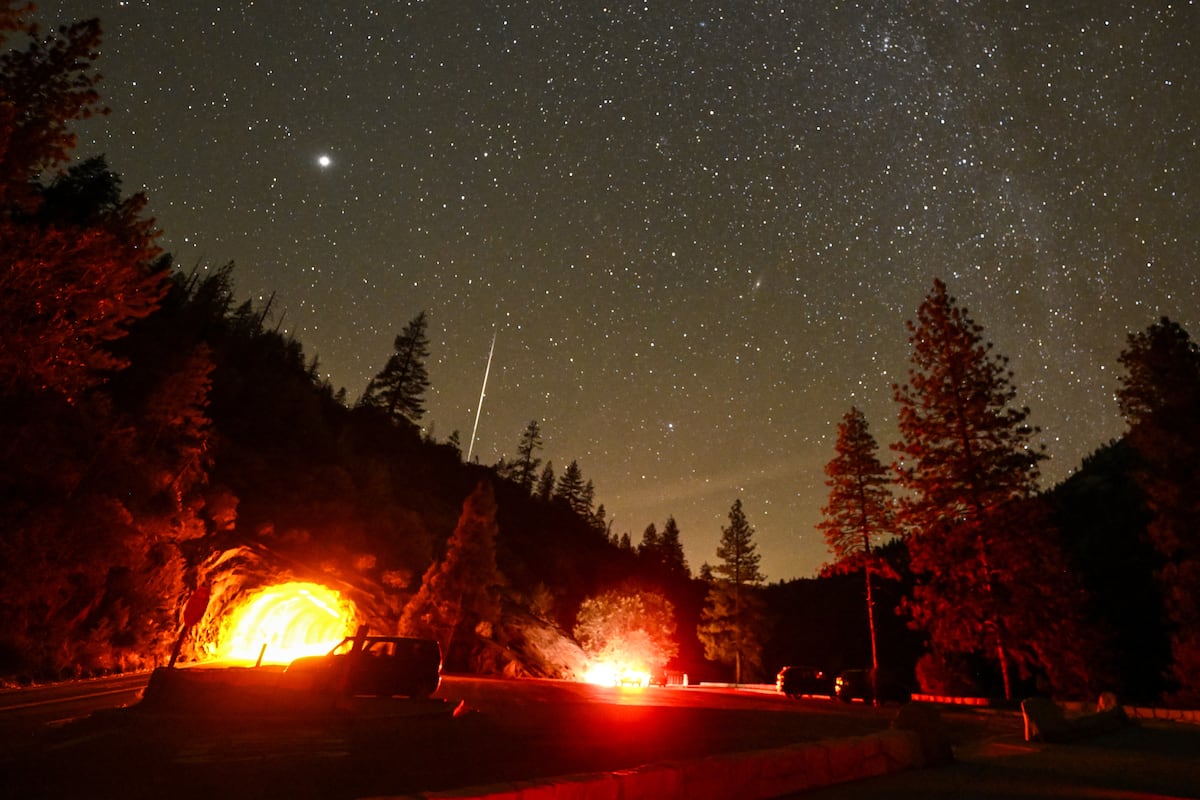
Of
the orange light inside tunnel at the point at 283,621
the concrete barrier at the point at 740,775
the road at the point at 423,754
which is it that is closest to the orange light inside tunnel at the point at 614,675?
the orange light inside tunnel at the point at 283,621

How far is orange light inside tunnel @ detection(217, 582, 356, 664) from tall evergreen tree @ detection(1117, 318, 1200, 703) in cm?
3856

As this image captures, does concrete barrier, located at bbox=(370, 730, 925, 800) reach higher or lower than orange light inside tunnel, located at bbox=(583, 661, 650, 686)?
lower

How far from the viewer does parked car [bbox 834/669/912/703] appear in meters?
29.6

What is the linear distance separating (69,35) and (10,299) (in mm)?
5498

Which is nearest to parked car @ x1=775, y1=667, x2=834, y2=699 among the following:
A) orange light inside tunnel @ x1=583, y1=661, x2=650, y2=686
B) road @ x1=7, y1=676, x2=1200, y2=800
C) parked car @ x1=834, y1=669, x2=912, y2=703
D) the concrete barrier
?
parked car @ x1=834, y1=669, x2=912, y2=703

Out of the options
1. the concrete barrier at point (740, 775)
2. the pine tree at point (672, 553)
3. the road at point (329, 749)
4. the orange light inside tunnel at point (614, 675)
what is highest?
the pine tree at point (672, 553)

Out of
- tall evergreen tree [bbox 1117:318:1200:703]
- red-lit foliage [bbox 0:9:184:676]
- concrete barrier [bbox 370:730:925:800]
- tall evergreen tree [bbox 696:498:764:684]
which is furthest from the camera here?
tall evergreen tree [bbox 696:498:764:684]

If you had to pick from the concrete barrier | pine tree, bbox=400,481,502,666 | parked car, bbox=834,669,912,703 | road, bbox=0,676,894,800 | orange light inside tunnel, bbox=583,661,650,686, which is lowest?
road, bbox=0,676,894,800

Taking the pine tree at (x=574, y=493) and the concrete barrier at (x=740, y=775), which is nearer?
the concrete barrier at (x=740, y=775)

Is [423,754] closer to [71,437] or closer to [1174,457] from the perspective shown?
[71,437]

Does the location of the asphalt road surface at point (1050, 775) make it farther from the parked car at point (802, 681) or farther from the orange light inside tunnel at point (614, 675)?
the orange light inside tunnel at point (614, 675)

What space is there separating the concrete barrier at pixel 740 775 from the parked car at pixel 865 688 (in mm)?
23900

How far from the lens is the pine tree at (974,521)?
85.3ft

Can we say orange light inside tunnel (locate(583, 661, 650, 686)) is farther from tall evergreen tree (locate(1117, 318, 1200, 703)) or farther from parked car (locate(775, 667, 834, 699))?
tall evergreen tree (locate(1117, 318, 1200, 703))
